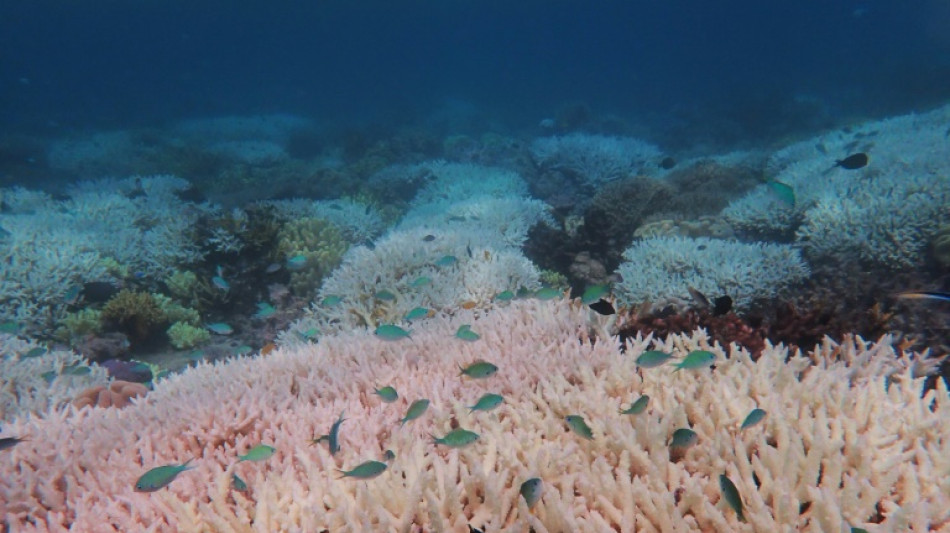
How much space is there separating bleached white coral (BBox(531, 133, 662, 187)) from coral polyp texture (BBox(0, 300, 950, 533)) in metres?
12.9

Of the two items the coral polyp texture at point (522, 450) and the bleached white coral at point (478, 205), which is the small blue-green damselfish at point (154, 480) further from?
the bleached white coral at point (478, 205)

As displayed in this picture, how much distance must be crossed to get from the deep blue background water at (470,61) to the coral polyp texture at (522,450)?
2960 cm

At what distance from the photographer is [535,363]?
3961mm

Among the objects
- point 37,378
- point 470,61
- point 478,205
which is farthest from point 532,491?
point 470,61

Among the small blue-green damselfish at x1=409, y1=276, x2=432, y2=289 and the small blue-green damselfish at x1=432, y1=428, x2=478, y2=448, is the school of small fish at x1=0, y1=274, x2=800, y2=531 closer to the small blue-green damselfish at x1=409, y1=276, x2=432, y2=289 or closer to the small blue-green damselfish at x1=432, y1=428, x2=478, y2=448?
the small blue-green damselfish at x1=432, y1=428, x2=478, y2=448

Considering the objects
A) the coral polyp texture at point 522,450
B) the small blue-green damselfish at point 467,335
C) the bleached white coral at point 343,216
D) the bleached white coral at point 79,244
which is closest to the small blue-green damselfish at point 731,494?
the coral polyp texture at point 522,450

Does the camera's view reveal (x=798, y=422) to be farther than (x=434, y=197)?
No

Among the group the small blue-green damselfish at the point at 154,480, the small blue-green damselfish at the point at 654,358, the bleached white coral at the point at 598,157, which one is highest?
the bleached white coral at the point at 598,157

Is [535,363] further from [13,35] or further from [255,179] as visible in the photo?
[13,35]

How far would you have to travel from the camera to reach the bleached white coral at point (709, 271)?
6.56 meters

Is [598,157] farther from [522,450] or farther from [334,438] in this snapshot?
[334,438]

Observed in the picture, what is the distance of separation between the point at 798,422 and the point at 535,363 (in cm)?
182

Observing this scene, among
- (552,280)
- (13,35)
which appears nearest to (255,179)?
(552,280)

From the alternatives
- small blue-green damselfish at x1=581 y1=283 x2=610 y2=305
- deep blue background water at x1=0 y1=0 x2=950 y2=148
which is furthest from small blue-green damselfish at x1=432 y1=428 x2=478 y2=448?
deep blue background water at x1=0 y1=0 x2=950 y2=148
